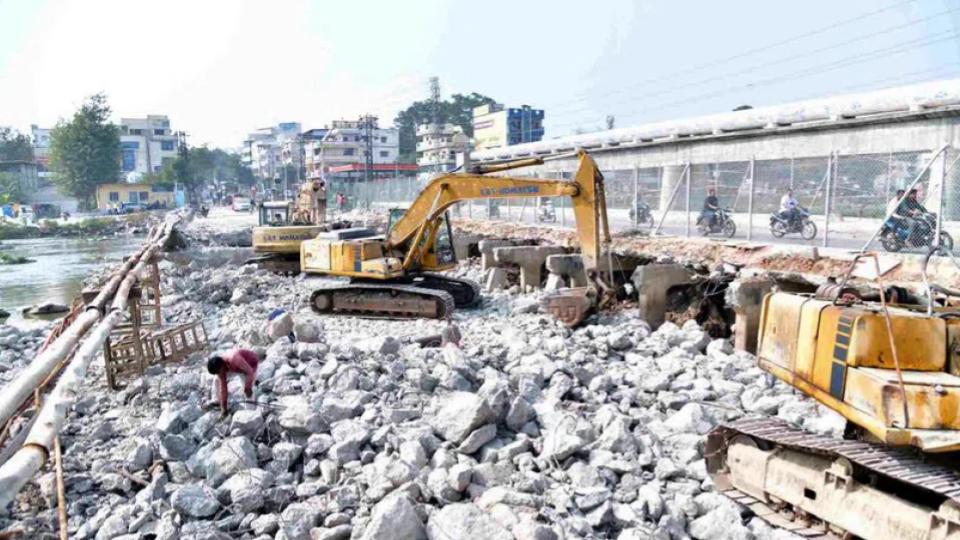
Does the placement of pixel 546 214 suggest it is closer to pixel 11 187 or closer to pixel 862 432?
pixel 862 432

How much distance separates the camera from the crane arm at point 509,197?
1177 centimetres

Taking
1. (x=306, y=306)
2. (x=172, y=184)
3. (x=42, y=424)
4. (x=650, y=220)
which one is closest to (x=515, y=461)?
(x=42, y=424)

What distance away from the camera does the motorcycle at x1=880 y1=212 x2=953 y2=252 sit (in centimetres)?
1002

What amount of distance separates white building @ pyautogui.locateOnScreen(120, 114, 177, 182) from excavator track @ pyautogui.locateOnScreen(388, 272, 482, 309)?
99746 mm

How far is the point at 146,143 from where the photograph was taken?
107250 millimetres

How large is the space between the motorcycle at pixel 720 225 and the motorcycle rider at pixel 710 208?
30mm

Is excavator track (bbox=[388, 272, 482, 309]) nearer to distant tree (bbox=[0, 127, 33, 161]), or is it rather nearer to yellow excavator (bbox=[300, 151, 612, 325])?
yellow excavator (bbox=[300, 151, 612, 325])

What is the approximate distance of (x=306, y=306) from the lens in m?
15.1

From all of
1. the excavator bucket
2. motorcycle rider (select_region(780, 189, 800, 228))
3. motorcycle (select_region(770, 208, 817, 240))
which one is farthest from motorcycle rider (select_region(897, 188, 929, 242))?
the excavator bucket

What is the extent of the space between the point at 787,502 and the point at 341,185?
48077 millimetres

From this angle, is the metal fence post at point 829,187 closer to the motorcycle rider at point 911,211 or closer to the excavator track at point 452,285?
the motorcycle rider at point 911,211

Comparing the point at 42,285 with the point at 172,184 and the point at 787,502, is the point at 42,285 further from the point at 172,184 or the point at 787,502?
the point at 172,184

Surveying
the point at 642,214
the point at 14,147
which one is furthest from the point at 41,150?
the point at 642,214

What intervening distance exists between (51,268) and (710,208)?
101 feet
